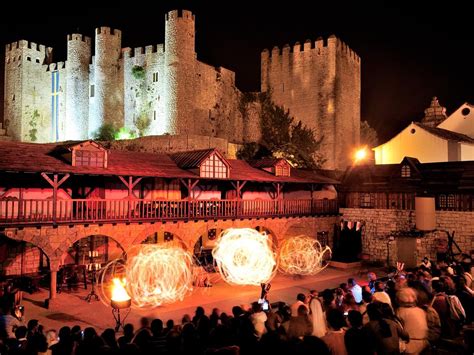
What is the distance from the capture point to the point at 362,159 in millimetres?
40312

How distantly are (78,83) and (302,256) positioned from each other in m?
33.2

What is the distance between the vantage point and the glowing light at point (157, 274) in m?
19.6

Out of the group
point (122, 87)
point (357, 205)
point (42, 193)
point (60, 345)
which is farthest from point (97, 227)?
point (122, 87)

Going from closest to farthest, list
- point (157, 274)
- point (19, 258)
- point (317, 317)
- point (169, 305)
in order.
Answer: point (317, 317) → point (169, 305) → point (157, 274) → point (19, 258)

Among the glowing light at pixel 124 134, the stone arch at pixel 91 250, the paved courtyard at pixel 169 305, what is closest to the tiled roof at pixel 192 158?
the stone arch at pixel 91 250

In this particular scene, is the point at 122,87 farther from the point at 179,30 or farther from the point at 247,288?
→ the point at 247,288

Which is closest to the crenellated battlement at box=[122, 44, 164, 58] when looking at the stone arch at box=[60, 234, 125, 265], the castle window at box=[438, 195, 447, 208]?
the stone arch at box=[60, 234, 125, 265]

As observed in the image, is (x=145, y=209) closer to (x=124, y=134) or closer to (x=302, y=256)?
(x=302, y=256)

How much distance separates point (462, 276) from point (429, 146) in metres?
24.1

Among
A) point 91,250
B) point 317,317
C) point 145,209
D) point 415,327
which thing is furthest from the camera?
point 145,209

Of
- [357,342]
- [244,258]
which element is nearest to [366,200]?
[244,258]

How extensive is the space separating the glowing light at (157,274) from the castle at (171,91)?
70.6 feet

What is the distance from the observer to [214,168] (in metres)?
24.8

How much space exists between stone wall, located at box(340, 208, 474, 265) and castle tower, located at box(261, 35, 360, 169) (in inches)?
680
